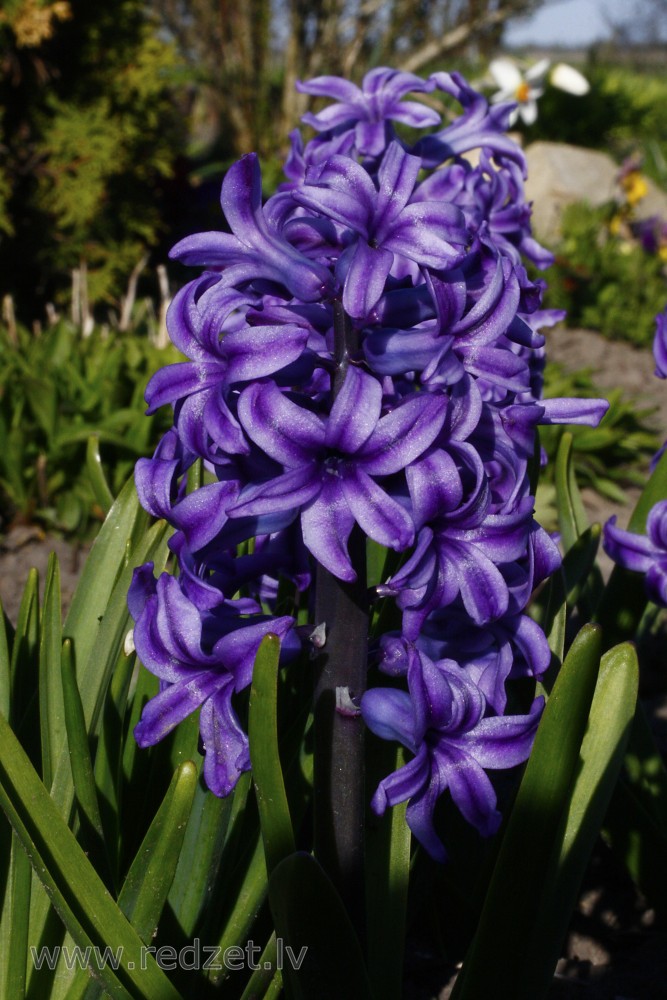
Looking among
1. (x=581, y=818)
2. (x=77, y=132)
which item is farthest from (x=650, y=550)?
(x=77, y=132)

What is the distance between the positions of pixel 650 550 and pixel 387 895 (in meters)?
0.64

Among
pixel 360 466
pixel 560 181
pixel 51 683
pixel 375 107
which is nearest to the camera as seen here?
pixel 360 466

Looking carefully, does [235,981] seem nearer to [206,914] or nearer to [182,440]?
[206,914]

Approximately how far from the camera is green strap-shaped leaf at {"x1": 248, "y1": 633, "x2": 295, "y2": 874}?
0.81 m

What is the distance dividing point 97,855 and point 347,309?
0.72m

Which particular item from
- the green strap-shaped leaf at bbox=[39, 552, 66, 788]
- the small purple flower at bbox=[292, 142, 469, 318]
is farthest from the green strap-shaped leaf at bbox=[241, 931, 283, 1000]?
the small purple flower at bbox=[292, 142, 469, 318]

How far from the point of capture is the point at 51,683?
1.18 metres

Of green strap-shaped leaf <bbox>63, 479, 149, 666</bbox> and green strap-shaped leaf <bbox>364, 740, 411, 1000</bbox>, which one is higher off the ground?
green strap-shaped leaf <bbox>63, 479, 149, 666</bbox>

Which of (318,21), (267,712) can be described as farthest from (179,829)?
(318,21)

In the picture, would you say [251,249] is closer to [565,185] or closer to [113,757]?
[113,757]

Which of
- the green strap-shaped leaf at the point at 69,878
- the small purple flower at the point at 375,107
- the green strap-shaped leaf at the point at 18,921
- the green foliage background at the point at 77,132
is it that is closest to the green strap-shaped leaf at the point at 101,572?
the green strap-shaped leaf at the point at 18,921

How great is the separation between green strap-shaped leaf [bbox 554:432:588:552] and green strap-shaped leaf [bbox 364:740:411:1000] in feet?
2.34

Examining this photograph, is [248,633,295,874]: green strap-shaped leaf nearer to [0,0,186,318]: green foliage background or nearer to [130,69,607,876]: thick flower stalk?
[130,69,607,876]: thick flower stalk

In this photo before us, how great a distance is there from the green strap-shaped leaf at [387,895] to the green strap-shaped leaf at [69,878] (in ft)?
0.85
